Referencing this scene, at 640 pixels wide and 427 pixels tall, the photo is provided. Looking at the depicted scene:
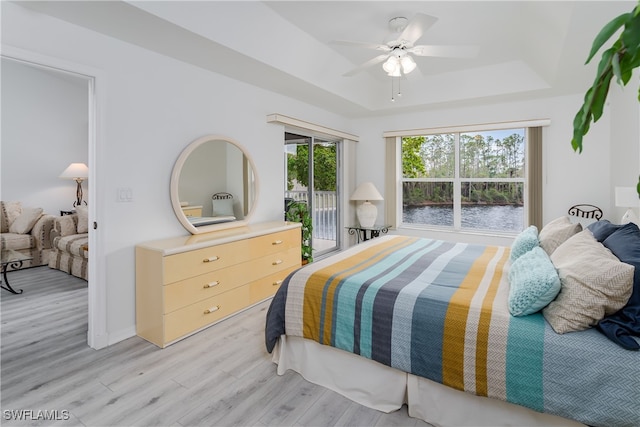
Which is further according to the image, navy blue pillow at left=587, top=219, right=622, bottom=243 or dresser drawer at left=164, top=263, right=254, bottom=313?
dresser drawer at left=164, top=263, right=254, bottom=313

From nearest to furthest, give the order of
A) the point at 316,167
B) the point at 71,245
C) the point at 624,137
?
the point at 624,137 < the point at 71,245 < the point at 316,167

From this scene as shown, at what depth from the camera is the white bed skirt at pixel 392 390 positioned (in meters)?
1.53

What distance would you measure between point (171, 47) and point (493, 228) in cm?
451

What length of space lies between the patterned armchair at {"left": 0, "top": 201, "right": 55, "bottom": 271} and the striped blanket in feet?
14.5

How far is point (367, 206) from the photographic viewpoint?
202 inches

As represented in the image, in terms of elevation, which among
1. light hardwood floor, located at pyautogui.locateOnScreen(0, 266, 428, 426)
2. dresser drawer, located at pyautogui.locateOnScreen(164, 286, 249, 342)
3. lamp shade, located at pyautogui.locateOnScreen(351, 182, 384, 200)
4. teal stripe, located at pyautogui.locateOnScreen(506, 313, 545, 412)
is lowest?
light hardwood floor, located at pyautogui.locateOnScreen(0, 266, 428, 426)

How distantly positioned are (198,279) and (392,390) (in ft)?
5.53

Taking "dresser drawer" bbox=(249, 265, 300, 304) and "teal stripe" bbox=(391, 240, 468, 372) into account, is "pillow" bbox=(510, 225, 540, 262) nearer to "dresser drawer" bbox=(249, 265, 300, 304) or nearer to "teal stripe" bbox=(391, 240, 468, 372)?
"teal stripe" bbox=(391, 240, 468, 372)

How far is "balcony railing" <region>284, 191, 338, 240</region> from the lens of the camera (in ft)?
17.7

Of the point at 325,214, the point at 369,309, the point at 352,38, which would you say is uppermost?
the point at 352,38

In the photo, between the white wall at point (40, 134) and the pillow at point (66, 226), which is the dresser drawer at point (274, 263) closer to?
the pillow at point (66, 226)

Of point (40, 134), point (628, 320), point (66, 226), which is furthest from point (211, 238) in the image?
point (40, 134)

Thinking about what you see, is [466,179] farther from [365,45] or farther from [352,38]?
[365,45]

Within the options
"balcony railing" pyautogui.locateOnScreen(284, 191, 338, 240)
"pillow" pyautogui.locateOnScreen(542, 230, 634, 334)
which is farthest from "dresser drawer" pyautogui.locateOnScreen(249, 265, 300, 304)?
"pillow" pyautogui.locateOnScreen(542, 230, 634, 334)
